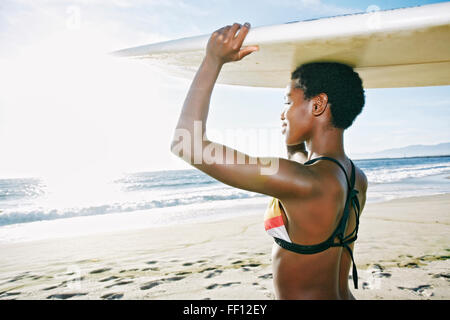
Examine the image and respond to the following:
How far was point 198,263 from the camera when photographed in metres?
5.10

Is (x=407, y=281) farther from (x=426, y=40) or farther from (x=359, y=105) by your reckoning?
(x=426, y=40)

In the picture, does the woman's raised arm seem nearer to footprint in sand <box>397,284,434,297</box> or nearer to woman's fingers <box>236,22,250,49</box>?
woman's fingers <box>236,22,250,49</box>

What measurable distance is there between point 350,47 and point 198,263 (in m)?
4.50

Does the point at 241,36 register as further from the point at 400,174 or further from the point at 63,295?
the point at 400,174

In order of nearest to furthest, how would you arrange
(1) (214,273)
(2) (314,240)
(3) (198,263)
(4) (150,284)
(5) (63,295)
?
(2) (314,240), (5) (63,295), (4) (150,284), (1) (214,273), (3) (198,263)

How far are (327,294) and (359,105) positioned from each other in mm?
925

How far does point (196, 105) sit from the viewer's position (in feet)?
3.75

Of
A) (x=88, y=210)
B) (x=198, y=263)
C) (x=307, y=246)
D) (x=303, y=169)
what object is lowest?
(x=88, y=210)

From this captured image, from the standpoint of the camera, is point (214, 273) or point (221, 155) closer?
point (221, 155)

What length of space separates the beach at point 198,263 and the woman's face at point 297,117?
2629 millimetres

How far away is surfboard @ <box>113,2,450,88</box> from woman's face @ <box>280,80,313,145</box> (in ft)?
0.63

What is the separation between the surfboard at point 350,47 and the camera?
1129 millimetres

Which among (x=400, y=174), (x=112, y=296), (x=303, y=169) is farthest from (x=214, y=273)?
(x=400, y=174)
